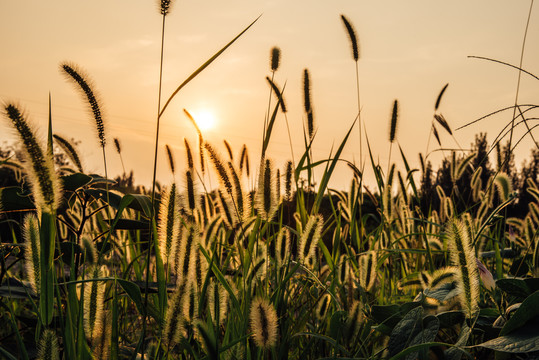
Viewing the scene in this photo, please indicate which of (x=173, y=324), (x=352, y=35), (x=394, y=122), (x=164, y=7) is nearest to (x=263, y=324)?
(x=173, y=324)

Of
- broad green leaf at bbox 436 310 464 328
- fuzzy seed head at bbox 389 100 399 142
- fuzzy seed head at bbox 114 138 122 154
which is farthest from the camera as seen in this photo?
fuzzy seed head at bbox 389 100 399 142

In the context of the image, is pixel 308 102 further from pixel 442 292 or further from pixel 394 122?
pixel 442 292

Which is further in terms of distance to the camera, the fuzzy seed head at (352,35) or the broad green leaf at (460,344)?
the fuzzy seed head at (352,35)

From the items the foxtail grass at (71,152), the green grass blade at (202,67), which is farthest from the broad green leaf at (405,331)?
the foxtail grass at (71,152)

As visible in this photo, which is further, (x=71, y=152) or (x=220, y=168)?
(x=71, y=152)

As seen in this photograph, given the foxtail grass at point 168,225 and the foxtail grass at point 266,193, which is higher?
the foxtail grass at point 266,193

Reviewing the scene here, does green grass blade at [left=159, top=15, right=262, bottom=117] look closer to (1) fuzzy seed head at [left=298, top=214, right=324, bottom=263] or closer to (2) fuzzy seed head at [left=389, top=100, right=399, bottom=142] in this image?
(1) fuzzy seed head at [left=298, top=214, right=324, bottom=263]

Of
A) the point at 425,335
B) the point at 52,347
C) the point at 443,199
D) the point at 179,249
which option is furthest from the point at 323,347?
the point at 443,199

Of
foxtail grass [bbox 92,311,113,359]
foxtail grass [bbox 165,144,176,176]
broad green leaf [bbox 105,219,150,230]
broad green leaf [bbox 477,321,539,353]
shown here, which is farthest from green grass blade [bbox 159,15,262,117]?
foxtail grass [bbox 165,144,176,176]

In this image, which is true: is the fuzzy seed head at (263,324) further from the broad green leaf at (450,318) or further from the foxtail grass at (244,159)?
the foxtail grass at (244,159)

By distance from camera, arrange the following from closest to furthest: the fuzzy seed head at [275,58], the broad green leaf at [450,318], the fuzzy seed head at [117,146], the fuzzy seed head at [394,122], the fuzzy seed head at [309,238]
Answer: the broad green leaf at [450,318], the fuzzy seed head at [309,238], the fuzzy seed head at [275,58], the fuzzy seed head at [117,146], the fuzzy seed head at [394,122]

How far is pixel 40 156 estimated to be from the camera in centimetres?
92

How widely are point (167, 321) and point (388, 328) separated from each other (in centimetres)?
60

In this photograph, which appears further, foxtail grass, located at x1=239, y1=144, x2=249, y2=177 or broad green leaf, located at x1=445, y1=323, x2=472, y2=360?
foxtail grass, located at x1=239, y1=144, x2=249, y2=177
